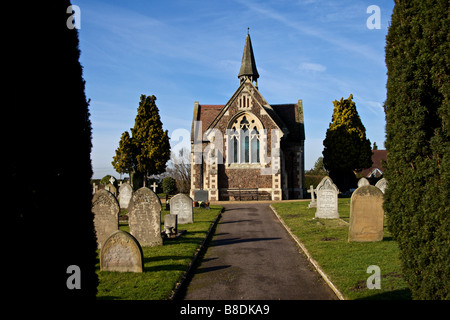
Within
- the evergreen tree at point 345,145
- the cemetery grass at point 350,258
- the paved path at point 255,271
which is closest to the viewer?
the cemetery grass at point 350,258

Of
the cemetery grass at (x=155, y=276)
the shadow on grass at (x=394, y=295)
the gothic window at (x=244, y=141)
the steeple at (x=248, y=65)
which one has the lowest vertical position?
the cemetery grass at (x=155, y=276)

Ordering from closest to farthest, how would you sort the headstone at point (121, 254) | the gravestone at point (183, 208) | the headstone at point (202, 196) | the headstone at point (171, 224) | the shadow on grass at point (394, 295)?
the shadow on grass at point (394, 295) → the headstone at point (121, 254) → the headstone at point (171, 224) → the gravestone at point (183, 208) → the headstone at point (202, 196)

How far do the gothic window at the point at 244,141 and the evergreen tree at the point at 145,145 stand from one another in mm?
9189

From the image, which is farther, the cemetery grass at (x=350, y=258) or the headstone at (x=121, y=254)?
the headstone at (x=121, y=254)

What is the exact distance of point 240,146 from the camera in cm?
3062

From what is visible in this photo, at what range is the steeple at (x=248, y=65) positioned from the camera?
123ft

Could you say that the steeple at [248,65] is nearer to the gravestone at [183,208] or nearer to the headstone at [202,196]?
the headstone at [202,196]

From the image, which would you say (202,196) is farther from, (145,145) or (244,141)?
(145,145)

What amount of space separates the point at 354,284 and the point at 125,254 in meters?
5.48

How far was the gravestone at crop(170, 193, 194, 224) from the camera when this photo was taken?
17.1 metres

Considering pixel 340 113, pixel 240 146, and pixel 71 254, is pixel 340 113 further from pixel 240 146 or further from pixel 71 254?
pixel 71 254

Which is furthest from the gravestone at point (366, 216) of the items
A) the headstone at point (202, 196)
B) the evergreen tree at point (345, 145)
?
the evergreen tree at point (345, 145)

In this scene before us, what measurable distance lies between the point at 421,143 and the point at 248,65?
111 ft

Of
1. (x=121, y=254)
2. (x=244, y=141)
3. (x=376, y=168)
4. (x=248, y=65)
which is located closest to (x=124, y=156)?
(x=244, y=141)
